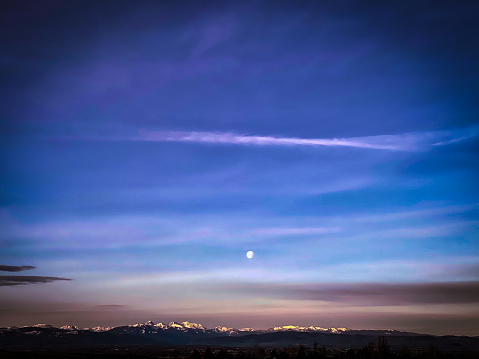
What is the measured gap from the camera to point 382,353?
198875 mm

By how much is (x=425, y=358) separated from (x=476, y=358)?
84.1 ft

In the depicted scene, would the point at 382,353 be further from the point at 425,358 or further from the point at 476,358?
the point at 476,358

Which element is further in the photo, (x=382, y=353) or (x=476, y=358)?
(x=382, y=353)

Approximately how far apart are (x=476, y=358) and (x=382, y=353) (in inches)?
1596

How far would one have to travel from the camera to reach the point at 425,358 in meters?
195

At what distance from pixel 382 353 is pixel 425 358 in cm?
1926

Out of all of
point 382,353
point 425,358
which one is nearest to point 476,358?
point 425,358

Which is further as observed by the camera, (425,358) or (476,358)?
(425,358)
